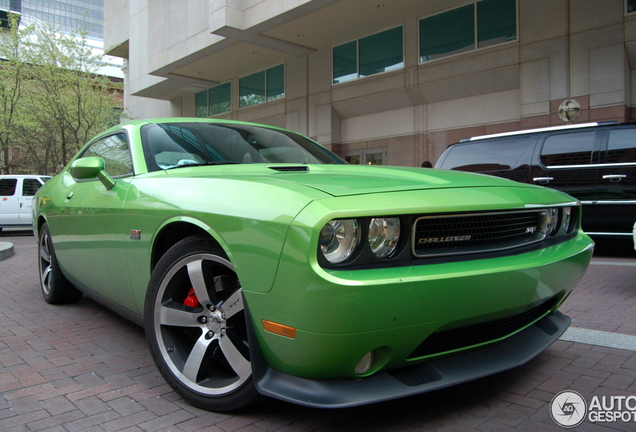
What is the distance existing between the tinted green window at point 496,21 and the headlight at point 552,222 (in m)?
12.0

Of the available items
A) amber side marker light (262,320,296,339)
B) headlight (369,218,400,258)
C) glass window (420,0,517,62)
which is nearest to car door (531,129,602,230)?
headlight (369,218,400,258)

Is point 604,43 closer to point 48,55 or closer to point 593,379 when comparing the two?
point 593,379

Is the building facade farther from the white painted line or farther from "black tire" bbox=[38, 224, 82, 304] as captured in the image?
"black tire" bbox=[38, 224, 82, 304]

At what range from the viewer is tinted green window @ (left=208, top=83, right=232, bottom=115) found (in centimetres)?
2225

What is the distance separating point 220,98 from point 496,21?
13115 mm

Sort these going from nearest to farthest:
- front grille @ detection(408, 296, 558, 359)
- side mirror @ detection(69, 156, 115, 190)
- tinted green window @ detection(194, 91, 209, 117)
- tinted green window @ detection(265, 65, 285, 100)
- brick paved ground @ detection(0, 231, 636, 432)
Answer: front grille @ detection(408, 296, 558, 359) → brick paved ground @ detection(0, 231, 636, 432) → side mirror @ detection(69, 156, 115, 190) → tinted green window @ detection(265, 65, 285, 100) → tinted green window @ detection(194, 91, 209, 117)

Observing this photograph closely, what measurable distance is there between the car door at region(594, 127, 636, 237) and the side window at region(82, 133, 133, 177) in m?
6.36

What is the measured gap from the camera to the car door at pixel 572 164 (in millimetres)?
7066

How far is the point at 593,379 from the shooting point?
2.63m

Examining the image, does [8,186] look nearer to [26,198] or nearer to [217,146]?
[26,198]

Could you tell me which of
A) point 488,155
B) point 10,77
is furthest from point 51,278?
point 10,77

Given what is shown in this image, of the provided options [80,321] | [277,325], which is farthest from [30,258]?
[277,325]

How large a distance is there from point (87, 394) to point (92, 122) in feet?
74.1

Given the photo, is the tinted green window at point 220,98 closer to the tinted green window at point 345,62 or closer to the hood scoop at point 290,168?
the tinted green window at point 345,62
